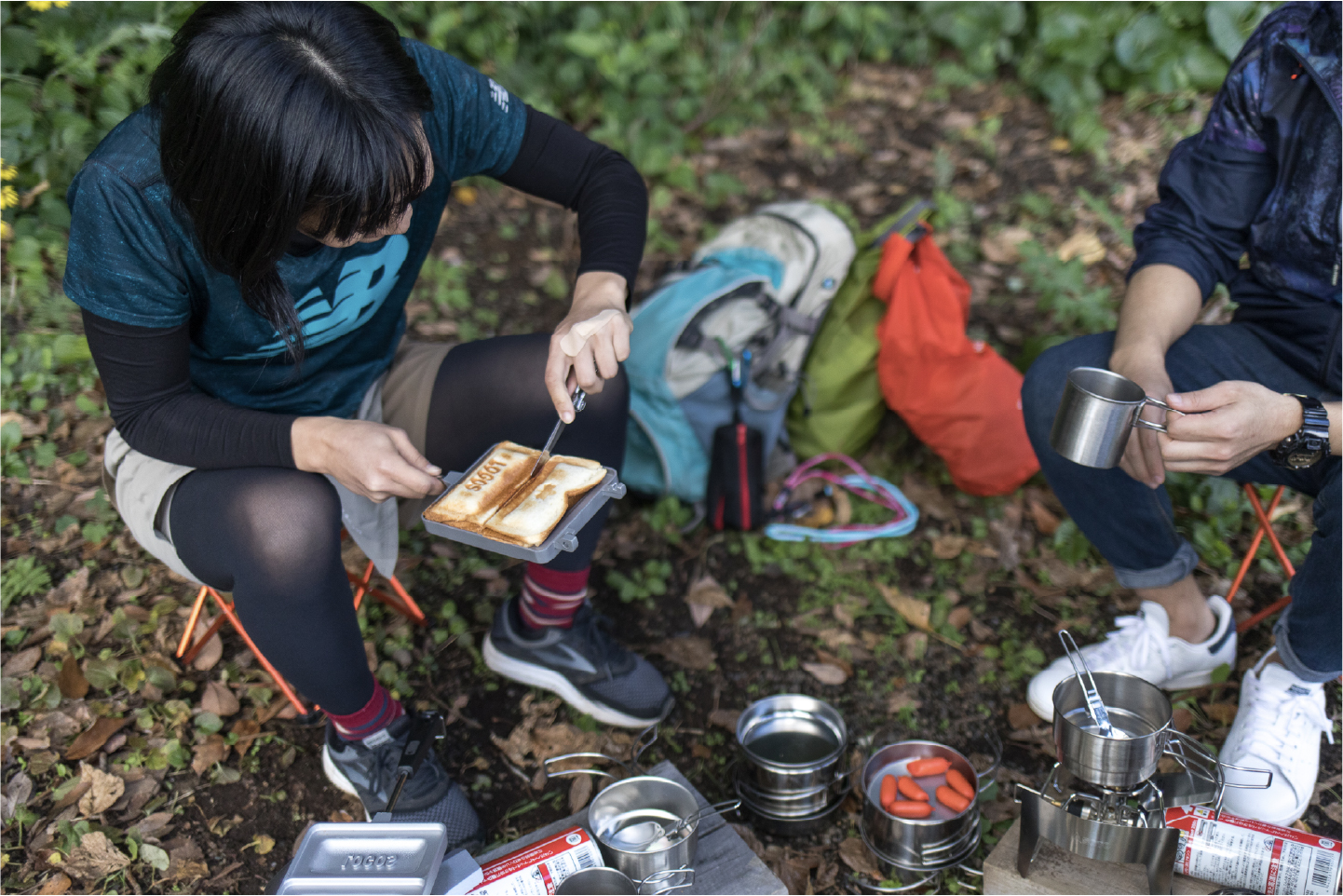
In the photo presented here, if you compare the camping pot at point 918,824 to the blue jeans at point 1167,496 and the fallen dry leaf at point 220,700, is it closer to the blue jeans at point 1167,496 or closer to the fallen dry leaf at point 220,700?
the blue jeans at point 1167,496

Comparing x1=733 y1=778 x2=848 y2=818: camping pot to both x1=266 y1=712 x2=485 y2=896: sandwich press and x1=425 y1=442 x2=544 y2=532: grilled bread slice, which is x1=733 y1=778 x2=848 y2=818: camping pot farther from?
Result: x1=425 y1=442 x2=544 y2=532: grilled bread slice

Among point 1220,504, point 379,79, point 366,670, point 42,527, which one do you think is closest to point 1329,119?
point 1220,504

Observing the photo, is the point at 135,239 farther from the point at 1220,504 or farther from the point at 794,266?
the point at 1220,504

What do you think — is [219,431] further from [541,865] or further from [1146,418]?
[1146,418]

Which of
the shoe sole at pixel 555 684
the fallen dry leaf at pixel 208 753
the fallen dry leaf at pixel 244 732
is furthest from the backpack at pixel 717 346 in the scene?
the fallen dry leaf at pixel 208 753

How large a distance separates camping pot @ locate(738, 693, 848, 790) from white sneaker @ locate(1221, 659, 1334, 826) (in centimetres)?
105

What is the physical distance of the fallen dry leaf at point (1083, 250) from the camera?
4906 mm

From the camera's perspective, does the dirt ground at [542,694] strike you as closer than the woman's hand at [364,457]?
No

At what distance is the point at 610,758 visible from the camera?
2.86 meters

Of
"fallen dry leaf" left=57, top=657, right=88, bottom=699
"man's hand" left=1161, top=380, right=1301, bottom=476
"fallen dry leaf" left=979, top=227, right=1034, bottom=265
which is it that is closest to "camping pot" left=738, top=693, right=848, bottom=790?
"man's hand" left=1161, top=380, right=1301, bottom=476

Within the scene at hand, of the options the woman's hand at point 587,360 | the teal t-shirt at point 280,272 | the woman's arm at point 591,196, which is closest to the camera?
the teal t-shirt at point 280,272

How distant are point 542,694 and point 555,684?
14cm

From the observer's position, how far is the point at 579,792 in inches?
112

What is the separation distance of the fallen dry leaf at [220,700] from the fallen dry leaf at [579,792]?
1.09 meters
